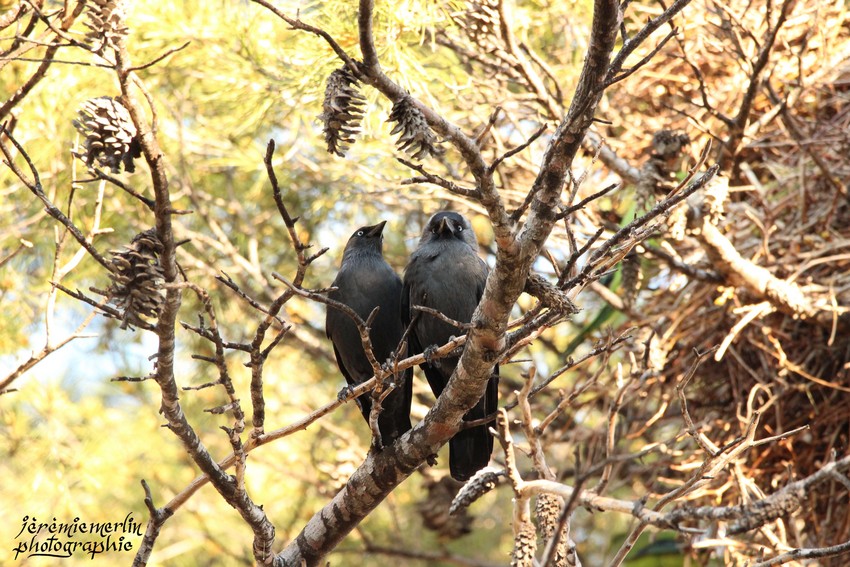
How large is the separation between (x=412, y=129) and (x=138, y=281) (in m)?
0.61

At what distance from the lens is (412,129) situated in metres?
1.73

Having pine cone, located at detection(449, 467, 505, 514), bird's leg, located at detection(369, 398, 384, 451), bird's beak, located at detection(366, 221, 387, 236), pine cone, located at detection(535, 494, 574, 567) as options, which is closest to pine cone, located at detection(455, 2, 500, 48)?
bird's beak, located at detection(366, 221, 387, 236)

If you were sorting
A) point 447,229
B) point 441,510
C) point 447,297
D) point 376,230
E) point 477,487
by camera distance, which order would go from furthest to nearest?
point 441,510 < point 376,230 < point 447,229 < point 447,297 < point 477,487

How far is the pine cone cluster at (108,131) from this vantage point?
172 centimetres

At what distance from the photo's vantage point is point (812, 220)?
3.47 metres

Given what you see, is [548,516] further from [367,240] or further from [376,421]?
[367,240]

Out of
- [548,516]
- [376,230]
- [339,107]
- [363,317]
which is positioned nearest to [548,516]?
[548,516]

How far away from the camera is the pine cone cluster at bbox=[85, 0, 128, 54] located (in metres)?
1.64

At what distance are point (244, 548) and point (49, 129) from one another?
8.29 feet

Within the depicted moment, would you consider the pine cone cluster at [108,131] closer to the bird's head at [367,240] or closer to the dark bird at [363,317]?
the dark bird at [363,317]

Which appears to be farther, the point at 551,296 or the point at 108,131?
the point at 551,296

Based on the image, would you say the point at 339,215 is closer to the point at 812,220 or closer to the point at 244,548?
the point at 244,548

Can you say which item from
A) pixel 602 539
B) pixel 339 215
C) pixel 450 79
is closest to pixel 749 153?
pixel 450 79

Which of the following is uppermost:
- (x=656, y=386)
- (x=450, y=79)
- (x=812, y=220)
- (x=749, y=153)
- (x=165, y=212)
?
(x=450, y=79)
